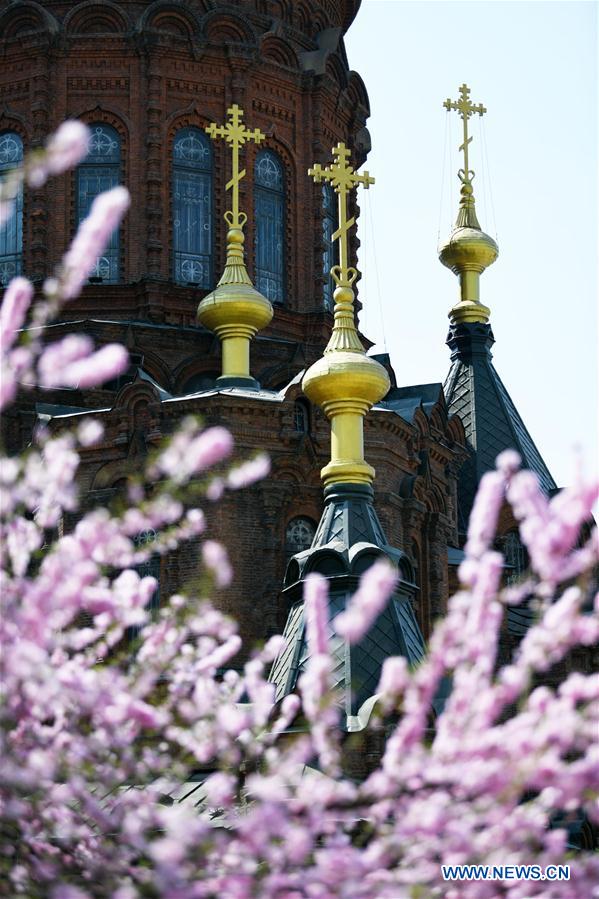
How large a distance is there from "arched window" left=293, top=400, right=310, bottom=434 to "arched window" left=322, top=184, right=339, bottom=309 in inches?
169

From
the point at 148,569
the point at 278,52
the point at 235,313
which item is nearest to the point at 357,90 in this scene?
the point at 278,52

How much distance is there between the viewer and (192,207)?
81.4 feet

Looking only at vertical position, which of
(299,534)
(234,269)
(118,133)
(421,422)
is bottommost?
(299,534)

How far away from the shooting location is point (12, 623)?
6.59 meters

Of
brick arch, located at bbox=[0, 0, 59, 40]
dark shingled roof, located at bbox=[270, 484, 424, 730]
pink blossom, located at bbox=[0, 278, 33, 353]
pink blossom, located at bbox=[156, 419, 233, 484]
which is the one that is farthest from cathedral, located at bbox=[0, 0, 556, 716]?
pink blossom, located at bbox=[156, 419, 233, 484]

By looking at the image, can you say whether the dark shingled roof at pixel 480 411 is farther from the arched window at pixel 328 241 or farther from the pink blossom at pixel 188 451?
the pink blossom at pixel 188 451

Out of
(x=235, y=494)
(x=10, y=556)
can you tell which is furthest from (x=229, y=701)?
(x=235, y=494)

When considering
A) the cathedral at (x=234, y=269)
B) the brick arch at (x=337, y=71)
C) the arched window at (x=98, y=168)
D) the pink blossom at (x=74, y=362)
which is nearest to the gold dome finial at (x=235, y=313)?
the cathedral at (x=234, y=269)

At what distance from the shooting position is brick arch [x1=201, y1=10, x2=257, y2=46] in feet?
81.8

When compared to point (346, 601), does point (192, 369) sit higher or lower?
higher

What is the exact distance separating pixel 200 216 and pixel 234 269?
2.67m

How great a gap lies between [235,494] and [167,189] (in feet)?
18.8

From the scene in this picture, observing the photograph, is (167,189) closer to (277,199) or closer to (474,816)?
(277,199)

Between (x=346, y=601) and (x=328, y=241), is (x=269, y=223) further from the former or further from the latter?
(x=346, y=601)
